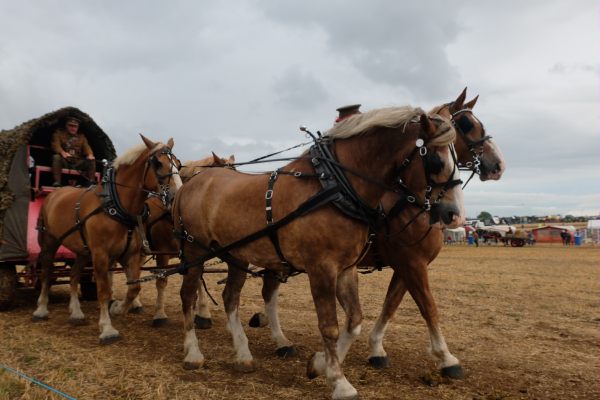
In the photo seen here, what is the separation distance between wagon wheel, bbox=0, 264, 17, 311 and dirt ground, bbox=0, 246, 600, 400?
0.28 meters

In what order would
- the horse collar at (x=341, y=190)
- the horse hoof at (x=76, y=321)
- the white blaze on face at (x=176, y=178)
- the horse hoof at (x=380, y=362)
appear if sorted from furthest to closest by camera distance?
the horse hoof at (x=76, y=321)
the white blaze on face at (x=176, y=178)
the horse hoof at (x=380, y=362)
the horse collar at (x=341, y=190)

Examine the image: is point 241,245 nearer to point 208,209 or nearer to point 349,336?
point 208,209

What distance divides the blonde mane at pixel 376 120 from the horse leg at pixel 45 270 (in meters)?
5.80

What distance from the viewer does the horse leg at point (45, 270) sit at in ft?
23.4

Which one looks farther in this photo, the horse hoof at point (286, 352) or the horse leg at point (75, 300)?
the horse leg at point (75, 300)

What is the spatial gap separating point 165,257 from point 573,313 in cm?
779

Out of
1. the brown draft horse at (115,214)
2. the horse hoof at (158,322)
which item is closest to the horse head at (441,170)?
the brown draft horse at (115,214)

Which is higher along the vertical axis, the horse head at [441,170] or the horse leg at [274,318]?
the horse head at [441,170]

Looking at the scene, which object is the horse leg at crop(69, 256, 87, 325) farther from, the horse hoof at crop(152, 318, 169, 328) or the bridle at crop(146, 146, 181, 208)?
the bridle at crop(146, 146, 181, 208)

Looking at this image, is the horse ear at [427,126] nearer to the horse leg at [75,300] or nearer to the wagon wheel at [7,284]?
the horse leg at [75,300]

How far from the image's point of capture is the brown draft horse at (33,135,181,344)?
5.86 meters

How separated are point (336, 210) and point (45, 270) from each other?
625cm

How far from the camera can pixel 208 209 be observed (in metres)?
4.67

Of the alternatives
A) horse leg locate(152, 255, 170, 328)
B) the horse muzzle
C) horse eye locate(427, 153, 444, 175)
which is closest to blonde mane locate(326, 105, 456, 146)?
horse eye locate(427, 153, 444, 175)
